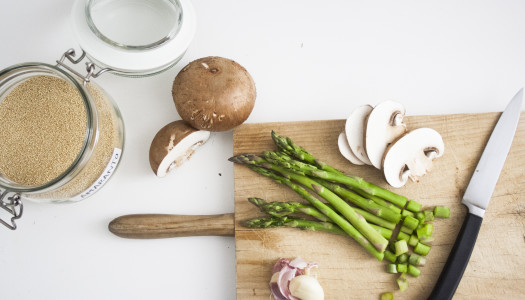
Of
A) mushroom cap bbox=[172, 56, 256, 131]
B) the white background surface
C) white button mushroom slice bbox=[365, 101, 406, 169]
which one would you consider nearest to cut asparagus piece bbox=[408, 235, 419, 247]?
white button mushroom slice bbox=[365, 101, 406, 169]

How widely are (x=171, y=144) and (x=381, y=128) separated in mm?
851

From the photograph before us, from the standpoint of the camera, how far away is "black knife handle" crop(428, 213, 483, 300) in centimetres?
154

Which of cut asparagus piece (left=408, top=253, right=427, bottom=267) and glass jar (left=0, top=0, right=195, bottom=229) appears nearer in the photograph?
glass jar (left=0, top=0, right=195, bottom=229)

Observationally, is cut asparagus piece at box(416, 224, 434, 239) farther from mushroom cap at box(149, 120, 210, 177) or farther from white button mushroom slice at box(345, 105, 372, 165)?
mushroom cap at box(149, 120, 210, 177)

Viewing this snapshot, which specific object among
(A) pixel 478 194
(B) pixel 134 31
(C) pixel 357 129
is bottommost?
(A) pixel 478 194

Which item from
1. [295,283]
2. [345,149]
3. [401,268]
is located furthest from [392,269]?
[345,149]

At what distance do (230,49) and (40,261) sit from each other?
4.15 ft

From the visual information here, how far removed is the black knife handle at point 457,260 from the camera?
1539 millimetres

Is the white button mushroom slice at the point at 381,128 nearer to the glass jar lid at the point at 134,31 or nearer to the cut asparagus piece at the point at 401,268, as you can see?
the cut asparagus piece at the point at 401,268

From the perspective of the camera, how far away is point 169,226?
167 centimetres

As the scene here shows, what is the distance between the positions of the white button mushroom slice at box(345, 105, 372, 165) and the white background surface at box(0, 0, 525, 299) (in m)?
0.20

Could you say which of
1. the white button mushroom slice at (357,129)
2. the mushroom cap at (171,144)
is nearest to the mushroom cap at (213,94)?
the mushroom cap at (171,144)

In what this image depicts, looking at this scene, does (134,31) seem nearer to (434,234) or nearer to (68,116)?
(68,116)

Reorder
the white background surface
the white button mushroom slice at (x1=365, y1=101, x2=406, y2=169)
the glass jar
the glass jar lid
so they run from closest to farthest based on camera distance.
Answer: the glass jar
the glass jar lid
the white button mushroom slice at (x1=365, y1=101, x2=406, y2=169)
the white background surface
